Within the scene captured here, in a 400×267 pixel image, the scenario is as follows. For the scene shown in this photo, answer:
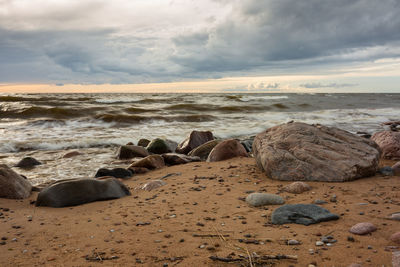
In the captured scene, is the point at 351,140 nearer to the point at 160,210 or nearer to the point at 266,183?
the point at 266,183

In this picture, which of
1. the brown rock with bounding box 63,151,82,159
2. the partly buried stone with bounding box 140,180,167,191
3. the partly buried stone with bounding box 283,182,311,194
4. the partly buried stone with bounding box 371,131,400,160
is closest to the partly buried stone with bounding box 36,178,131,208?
the partly buried stone with bounding box 140,180,167,191

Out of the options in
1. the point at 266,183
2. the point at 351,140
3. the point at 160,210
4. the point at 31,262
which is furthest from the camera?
the point at 351,140

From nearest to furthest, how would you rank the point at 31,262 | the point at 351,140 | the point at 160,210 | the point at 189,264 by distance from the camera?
the point at 189,264
the point at 31,262
the point at 160,210
the point at 351,140

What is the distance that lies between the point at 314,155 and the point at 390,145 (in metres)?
2.39

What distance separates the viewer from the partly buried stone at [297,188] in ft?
13.0

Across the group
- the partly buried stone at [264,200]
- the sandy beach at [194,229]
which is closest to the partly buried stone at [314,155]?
A: the sandy beach at [194,229]

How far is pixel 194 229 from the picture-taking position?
117 inches

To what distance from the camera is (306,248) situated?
7.84 feet

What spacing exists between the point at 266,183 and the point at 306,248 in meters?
2.16

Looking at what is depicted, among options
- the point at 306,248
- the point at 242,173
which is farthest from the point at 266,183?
the point at 306,248

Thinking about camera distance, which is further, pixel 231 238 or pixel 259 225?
pixel 259 225

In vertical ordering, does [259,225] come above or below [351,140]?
below

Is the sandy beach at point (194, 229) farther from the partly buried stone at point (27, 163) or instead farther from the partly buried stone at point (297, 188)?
the partly buried stone at point (27, 163)

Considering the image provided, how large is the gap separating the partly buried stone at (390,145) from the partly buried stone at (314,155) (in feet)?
3.50
